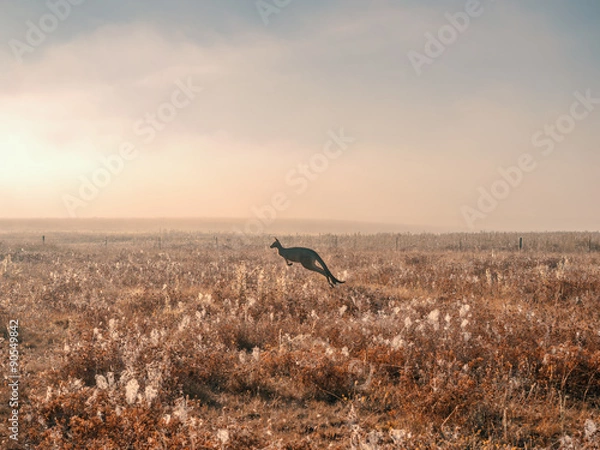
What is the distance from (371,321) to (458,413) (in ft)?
11.4

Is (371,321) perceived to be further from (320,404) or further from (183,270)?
(183,270)

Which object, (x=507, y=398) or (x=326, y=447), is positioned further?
(x=507, y=398)

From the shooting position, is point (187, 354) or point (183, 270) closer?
point (187, 354)

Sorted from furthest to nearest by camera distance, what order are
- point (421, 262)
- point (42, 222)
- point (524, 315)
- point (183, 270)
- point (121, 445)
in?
→ point (42, 222), point (421, 262), point (183, 270), point (524, 315), point (121, 445)

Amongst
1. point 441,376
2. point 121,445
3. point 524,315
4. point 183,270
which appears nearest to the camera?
point 121,445

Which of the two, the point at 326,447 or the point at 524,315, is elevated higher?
the point at 524,315

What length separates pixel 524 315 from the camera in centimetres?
814

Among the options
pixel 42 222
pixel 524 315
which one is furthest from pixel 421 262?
pixel 42 222

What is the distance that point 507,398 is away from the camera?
543 cm

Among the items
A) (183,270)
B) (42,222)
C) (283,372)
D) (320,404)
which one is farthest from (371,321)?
(42,222)

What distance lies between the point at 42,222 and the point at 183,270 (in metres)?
142

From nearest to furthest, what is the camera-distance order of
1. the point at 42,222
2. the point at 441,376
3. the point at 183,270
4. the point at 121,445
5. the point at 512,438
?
the point at 121,445, the point at 512,438, the point at 441,376, the point at 183,270, the point at 42,222

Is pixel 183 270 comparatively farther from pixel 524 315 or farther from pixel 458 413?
pixel 458 413

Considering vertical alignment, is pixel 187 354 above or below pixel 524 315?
below
